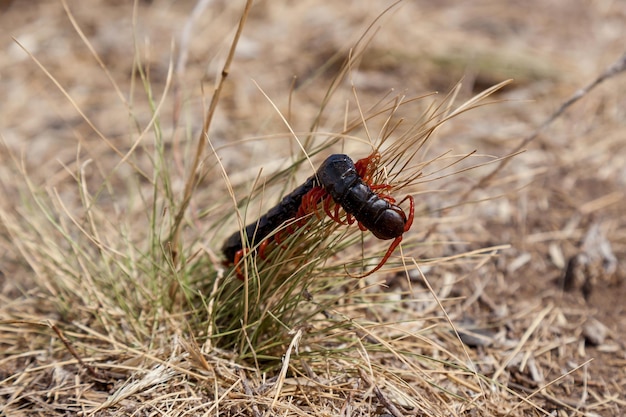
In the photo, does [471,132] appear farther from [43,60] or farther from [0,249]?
[43,60]

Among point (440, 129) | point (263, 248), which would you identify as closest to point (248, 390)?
point (263, 248)

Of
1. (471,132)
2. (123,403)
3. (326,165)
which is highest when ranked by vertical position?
(326,165)

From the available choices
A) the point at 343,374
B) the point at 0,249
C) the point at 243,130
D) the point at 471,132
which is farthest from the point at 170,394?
the point at 471,132

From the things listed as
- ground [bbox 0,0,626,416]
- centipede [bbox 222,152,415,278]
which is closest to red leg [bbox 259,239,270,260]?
centipede [bbox 222,152,415,278]

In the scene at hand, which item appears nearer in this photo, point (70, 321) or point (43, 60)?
point (70, 321)

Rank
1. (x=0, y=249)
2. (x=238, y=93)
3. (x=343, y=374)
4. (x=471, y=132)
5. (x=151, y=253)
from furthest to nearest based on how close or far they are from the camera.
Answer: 1. (x=238, y=93)
2. (x=471, y=132)
3. (x=0, y=249)
4. (x=151, y=253)
5. (x=343, y=374)

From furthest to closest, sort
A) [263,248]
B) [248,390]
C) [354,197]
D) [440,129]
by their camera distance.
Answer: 1. [440,129]
2. [263,248]
3. [248,390]
4. [354,197]

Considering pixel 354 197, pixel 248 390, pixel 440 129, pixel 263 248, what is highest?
pixel 354 197

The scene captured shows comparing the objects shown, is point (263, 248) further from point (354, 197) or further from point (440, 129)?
point (440, 129)

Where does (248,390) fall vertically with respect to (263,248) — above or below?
below
